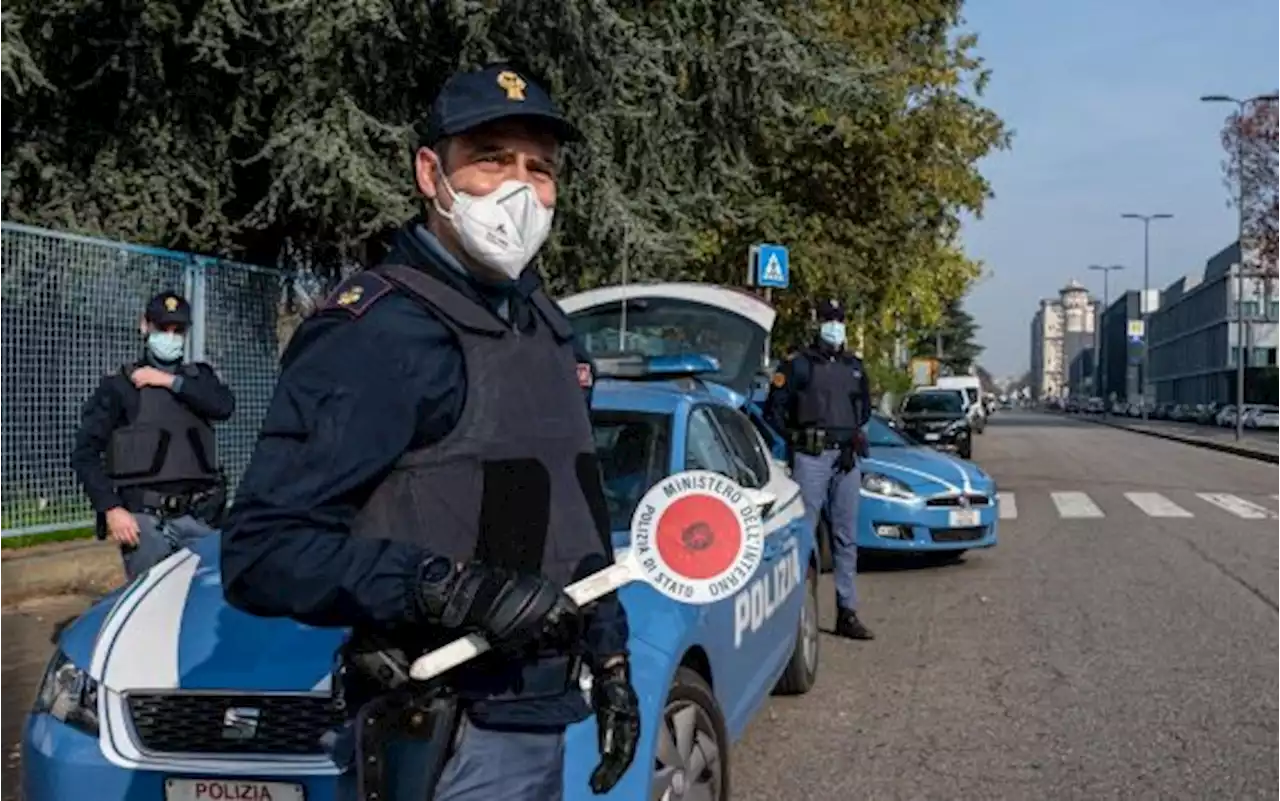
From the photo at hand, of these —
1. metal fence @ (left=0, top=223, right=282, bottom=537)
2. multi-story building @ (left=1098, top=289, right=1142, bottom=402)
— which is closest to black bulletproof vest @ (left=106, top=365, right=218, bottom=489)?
metal fence @ (left=0, top=223, right=282, bottom=537)

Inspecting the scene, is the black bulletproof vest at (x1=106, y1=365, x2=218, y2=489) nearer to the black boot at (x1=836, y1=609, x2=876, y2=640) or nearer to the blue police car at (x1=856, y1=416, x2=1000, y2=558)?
the black boot at (x1=836, y1=609, x2=876, y2=640)

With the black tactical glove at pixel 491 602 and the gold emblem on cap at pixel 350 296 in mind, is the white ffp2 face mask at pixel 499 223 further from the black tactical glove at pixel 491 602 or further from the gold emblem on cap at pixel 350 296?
the black tactical glove at pixel 491 602

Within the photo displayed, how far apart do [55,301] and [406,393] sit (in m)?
8.15

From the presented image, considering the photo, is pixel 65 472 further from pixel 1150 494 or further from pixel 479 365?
pixel 1150 494

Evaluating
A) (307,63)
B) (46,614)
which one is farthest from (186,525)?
(307,63)

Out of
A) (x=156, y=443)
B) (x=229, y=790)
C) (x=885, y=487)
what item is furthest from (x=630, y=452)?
(x=885, y=487)

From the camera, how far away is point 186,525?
19.8 ft

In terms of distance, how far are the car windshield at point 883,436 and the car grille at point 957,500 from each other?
125 centimetres

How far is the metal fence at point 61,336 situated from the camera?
9.17 meters

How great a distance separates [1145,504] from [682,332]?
9.66 m

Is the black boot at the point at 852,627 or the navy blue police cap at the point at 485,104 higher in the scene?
the navy blue police cap at the point at 485,104

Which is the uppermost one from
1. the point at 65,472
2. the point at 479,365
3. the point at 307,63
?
the point at 307,63

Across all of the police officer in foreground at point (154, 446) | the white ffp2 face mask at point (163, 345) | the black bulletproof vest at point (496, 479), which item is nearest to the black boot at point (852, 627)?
the police officer in foreground at point (154, 446)

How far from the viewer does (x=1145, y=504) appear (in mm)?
18109
